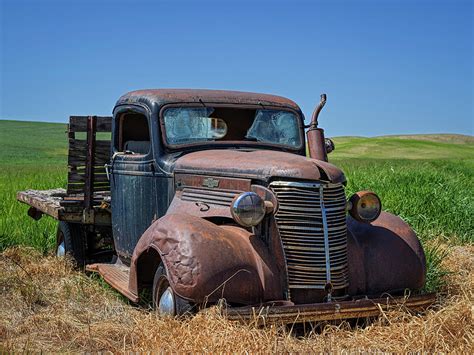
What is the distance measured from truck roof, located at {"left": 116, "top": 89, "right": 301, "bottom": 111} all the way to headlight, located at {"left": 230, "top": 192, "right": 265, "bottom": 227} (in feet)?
5.73

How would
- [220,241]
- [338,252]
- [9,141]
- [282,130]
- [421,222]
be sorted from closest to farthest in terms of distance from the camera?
1. [220,241]
2. [338,252]
3. [282,130]
4. [421,222]
5. [9,141]

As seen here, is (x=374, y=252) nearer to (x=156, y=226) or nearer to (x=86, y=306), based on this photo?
(x=156, y=226)

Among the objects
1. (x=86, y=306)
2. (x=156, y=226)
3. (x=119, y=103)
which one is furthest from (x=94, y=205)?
(x=156, y=226)

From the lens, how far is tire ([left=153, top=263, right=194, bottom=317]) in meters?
4.98

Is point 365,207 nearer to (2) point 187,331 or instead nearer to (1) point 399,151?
(2) point 187,331

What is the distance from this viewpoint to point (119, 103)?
23.8 feet

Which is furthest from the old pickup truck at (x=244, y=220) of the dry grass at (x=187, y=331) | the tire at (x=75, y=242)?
the tire at (x=75, y=242)

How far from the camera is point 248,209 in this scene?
5074mm

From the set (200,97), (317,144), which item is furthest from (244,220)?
(200,97)

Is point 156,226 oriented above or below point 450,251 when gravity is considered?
above

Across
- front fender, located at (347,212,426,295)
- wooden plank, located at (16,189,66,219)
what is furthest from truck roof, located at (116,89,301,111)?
wooden plank, located at (16,189,66,219)

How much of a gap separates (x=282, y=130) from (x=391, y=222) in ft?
4.61

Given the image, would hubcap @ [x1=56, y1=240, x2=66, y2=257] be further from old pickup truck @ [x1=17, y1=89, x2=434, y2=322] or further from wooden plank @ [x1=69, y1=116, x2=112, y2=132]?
wooden plank @ [x1=69, y1=116, x2=112, y2=132]

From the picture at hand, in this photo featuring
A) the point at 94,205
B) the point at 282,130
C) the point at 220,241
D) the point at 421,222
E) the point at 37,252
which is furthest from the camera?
the point at 421,222
